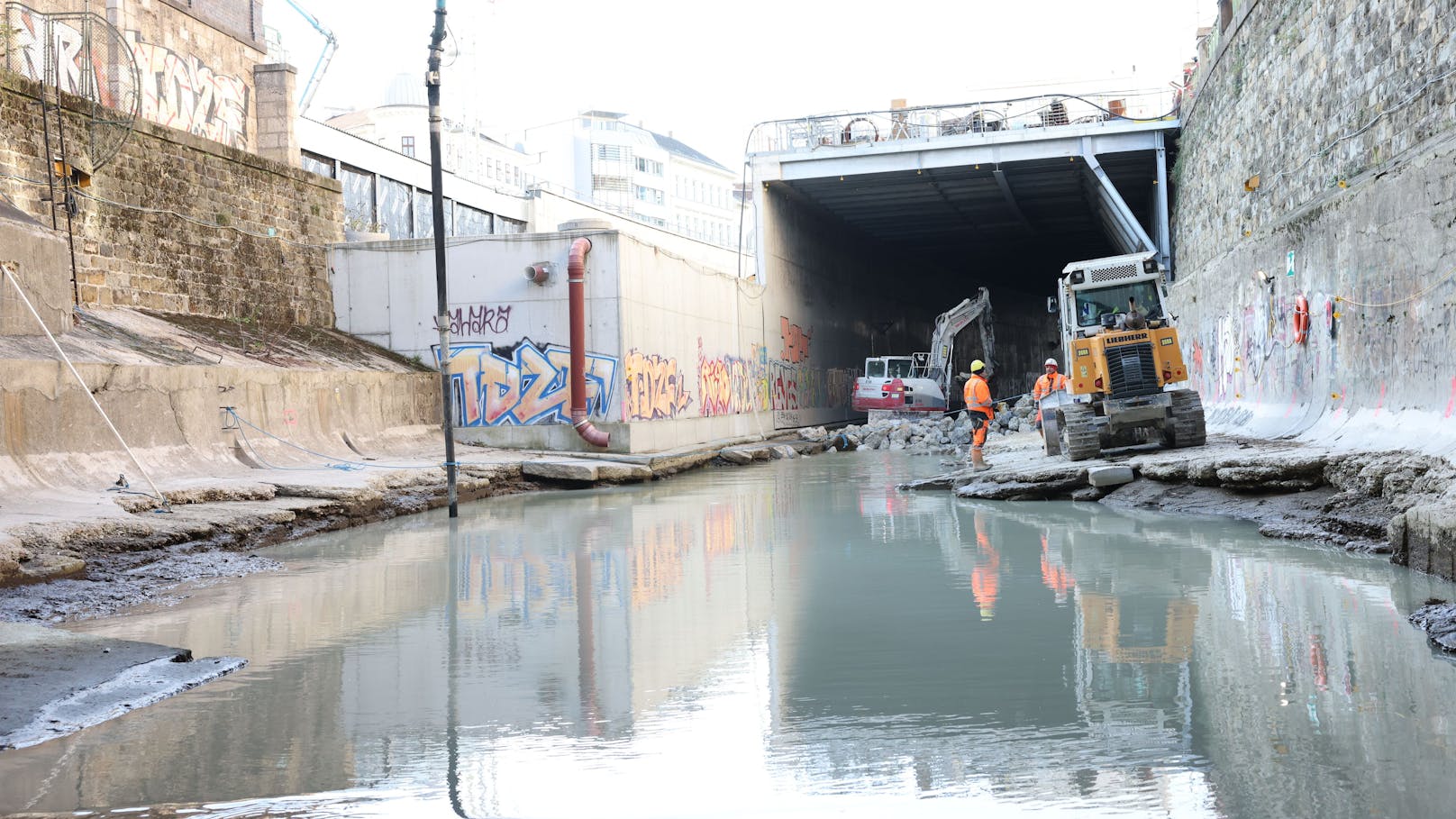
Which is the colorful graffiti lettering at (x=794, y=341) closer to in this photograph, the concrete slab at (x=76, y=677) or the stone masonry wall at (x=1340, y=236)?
the stone masonry wall at (x=1340, y=236)

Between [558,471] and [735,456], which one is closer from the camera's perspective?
[558,471]

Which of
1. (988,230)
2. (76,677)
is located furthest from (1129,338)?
→ (988,230)

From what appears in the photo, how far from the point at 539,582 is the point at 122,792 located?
547 centimetres

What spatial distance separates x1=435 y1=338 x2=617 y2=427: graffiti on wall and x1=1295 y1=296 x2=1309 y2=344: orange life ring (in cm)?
1251

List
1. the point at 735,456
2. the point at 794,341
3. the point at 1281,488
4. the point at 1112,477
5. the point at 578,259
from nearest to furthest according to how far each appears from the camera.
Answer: the point at 1281,488, the point at 1112,477, the point at 578,259, the point at 735,456, the point at 794,341

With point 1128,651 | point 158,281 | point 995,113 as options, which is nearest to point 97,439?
point 158,281

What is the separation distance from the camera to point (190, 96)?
27.5 metres

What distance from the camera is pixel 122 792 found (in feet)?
15.4

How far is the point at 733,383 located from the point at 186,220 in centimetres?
1496

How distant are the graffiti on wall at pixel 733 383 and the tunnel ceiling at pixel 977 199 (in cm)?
533

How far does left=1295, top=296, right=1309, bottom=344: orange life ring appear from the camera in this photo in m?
17.1

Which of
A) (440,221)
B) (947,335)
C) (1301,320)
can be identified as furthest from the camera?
(947,335)

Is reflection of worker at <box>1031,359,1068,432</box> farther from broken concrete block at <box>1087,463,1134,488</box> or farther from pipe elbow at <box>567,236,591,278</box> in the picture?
pipe elbow at <box>567,236,591,278</box>

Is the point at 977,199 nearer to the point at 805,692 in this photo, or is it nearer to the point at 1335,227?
the point at 1335,227
